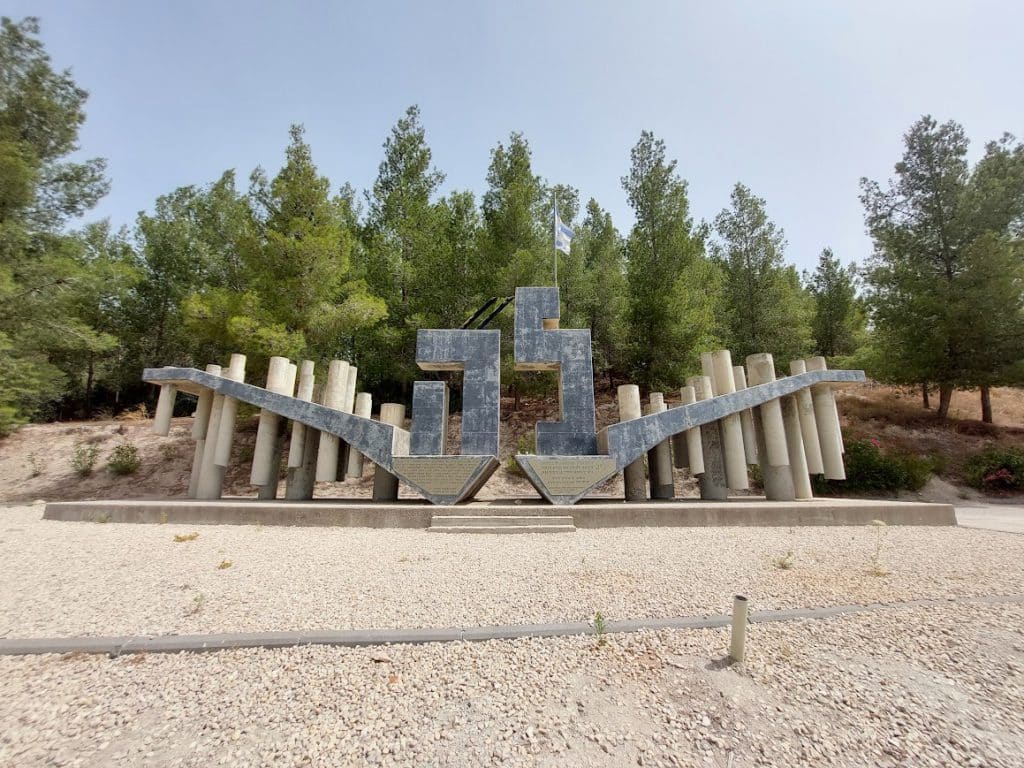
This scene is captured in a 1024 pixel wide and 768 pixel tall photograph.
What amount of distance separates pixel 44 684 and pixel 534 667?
3.53 m

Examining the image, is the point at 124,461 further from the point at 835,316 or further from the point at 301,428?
the point at 835,316

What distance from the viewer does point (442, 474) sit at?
10.1m

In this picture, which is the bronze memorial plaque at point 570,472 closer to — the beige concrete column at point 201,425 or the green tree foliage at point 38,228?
the beige concrete column at point 201,425

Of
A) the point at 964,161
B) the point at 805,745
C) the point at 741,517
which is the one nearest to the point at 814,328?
the point at 964,161

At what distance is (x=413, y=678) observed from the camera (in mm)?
3062

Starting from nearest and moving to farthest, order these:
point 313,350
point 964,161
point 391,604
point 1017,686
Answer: point 1017,686, point 391,604, point 313,350, point 964,161

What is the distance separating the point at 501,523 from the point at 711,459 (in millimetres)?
6503

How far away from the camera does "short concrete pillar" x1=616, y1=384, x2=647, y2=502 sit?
37.4 ft

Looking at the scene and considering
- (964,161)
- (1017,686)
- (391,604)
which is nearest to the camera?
(1017,686)

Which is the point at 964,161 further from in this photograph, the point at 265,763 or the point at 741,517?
the point at 265,763

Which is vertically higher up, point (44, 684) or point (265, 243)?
point (265, 243)

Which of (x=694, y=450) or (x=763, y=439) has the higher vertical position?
(x=763, y=439)

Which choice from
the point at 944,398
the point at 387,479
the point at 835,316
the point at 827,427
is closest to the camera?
the point at 827,427

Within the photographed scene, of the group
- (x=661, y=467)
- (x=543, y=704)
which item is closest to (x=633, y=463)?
(x=661, y=467)
